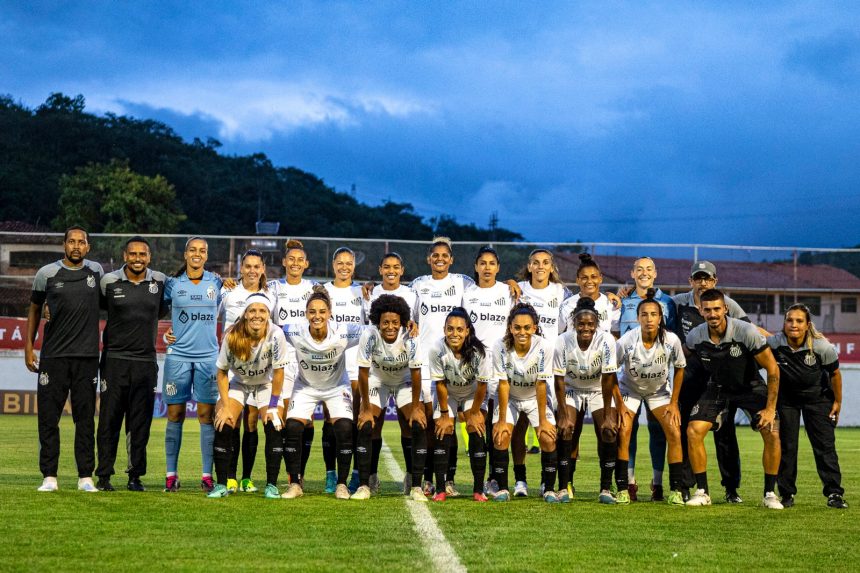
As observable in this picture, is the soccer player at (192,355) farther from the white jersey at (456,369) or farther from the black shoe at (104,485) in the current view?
the white jersey at (456,369)

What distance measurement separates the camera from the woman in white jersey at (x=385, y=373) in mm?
8570

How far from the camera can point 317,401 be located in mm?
8844

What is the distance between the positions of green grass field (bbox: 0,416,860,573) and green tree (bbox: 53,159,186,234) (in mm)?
33412

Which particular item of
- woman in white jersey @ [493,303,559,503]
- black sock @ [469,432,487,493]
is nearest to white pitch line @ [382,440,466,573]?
black sock @ [469,432,487,493]

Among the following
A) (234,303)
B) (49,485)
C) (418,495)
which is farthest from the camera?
(234,303)

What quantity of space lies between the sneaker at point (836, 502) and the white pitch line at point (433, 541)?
344cm

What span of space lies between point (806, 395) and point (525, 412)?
2416mm

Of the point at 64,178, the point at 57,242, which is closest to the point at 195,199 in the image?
the point at 64,178

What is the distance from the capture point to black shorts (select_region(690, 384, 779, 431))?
341 inches

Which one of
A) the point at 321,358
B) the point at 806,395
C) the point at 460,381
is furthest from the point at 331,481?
the point at 806,395

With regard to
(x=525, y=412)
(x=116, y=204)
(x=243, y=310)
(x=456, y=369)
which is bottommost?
(x=525, y=412)

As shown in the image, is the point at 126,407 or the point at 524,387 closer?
the point at 524,387

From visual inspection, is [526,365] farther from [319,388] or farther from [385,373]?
[319,388]

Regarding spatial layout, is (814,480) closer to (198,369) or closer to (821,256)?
(198,369)
